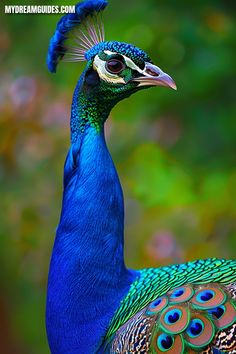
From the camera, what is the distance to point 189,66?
200 inches

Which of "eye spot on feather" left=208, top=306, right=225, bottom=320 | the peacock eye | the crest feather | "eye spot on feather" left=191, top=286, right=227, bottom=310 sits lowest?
"eye spot on feather" left=208, top=306, right=225, bottom=320

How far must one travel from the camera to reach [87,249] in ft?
8.89

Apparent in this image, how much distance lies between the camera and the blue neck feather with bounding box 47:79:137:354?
2.71 m

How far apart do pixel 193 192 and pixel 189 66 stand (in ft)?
2.75

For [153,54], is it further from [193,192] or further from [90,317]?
[90,317]

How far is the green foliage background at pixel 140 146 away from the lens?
5.02 m

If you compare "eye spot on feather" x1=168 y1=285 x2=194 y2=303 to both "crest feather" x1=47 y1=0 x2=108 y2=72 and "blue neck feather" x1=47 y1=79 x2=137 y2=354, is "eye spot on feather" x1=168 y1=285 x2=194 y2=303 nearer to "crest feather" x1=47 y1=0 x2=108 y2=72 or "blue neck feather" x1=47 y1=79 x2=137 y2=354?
"blue neck feather" x1=47 y1=79 x2=137 y2=354

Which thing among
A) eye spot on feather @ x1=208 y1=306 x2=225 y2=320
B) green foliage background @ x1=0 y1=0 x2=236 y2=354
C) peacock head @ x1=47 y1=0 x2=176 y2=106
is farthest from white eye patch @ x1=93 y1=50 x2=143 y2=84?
green foliage background @ x1=0 y1=0 x2=236 y2=354

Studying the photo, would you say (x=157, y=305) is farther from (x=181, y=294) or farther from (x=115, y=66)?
(x=115, y=66)

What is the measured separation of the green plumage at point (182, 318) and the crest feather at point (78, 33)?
93 centimetres

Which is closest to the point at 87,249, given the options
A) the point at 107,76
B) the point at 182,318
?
the point at 182,318

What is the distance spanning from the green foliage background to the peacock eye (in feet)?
7.34

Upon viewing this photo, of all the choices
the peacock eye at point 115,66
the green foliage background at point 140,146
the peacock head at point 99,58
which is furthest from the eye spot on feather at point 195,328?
the green foliage background at point 140,146

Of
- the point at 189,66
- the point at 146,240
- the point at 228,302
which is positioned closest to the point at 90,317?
the point at 228,302
